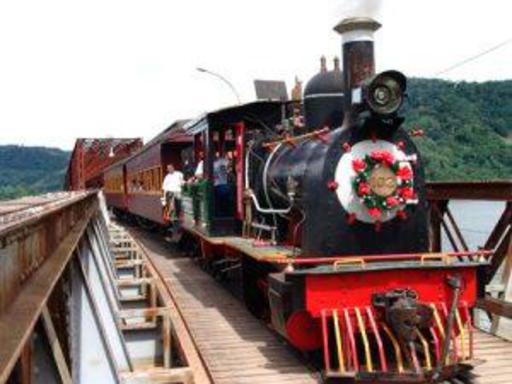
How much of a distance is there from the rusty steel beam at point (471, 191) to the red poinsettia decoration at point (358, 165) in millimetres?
1953

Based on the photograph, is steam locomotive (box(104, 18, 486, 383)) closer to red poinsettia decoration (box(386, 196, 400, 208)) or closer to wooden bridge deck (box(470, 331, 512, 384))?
red poinsettia decoration (box(386, 196, 400, 208))

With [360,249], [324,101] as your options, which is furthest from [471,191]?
[360,249]

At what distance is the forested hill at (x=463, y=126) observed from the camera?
176ft

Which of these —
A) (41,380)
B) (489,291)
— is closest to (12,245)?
(41,380)

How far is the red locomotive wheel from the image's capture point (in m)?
6.65

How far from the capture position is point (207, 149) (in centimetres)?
1091

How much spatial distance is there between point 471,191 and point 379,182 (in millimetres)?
2229

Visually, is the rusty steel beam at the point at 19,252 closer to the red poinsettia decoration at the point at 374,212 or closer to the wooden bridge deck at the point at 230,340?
the wooden bridge deck at the point at 230,340

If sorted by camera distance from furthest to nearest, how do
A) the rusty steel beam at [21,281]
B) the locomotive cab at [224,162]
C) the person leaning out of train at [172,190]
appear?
the person leaning out of train at [172,190] < the locomotive cab at [224,162] < the rusty steel beam at [21,281]

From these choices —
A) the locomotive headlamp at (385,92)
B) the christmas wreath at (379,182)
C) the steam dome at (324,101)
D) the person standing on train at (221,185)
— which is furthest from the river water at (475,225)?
the person standing on train at (221,185)

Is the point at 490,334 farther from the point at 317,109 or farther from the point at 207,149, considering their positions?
the point at 207,149

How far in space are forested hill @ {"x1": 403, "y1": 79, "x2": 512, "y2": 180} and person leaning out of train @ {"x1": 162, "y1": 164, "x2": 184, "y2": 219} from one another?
2718 cm

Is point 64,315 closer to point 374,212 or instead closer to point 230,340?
point 374,212

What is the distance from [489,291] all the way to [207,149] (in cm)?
462
